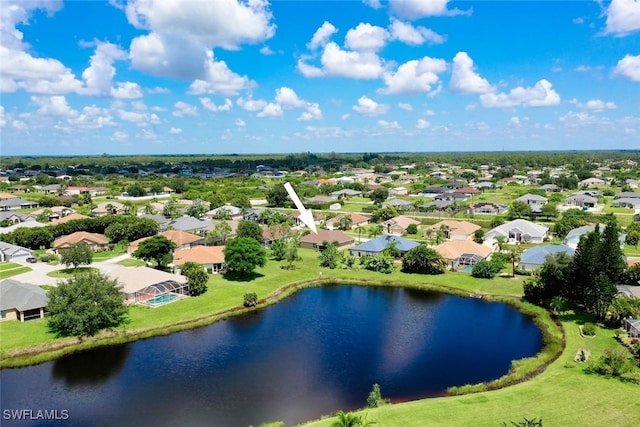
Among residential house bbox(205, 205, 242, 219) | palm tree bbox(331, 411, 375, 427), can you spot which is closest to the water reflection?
palm tree bbox(331, 411, 375, 427)

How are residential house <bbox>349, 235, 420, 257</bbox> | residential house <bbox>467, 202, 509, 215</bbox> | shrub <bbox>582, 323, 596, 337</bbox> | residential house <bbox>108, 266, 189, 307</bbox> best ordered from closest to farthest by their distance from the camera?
shrub <bbox>582, 323, 596, 337</bbox> < residential house <bbox>108, 266, 189, 307</bbox> < residential house <bbox>349, 235, 420, 257</bbox> < residential house <bbox>467, 202, 509, 215</bbox>

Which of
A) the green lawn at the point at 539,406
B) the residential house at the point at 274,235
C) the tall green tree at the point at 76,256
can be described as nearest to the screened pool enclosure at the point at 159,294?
the tall green tree at the point at 76,256

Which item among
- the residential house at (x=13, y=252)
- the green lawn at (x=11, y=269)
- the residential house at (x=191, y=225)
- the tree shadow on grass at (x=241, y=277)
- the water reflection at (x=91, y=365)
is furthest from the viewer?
the residential house at (x=191, y=225)

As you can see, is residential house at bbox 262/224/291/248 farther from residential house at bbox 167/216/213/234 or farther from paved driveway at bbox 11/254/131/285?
paved driveway at bbox 11/254/131/285

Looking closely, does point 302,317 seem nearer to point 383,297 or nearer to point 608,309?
point 383,297

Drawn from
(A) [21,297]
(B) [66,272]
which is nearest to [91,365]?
(A) [21,297]

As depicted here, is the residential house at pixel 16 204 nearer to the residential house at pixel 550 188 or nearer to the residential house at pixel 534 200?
the residential house at pixel 534 200

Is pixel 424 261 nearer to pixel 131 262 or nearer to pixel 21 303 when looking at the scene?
pixel 131 262
